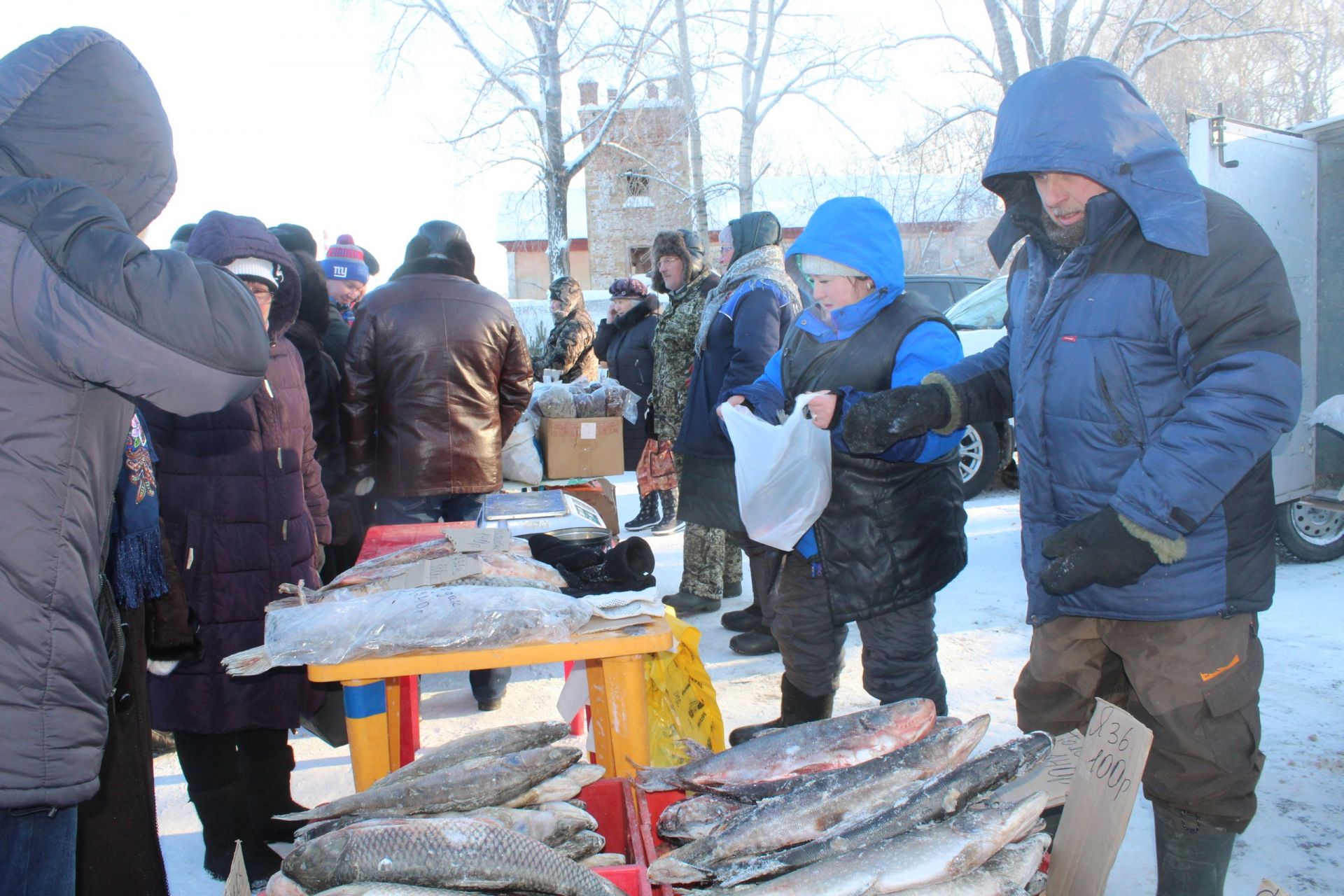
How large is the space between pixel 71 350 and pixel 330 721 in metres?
2.22

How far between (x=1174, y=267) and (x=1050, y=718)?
114cm

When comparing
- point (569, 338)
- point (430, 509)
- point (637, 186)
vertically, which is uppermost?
point (637, 186)

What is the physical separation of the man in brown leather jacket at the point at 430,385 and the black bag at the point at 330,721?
0.87m

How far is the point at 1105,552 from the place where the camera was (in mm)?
1904

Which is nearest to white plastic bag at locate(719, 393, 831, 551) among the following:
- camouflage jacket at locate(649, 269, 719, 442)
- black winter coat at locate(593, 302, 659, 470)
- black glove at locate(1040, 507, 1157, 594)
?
black glove at locate(1040, 507, 1157, 594)

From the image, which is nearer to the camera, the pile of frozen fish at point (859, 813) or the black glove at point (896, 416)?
the pile of frozen fish at point (859, 813)

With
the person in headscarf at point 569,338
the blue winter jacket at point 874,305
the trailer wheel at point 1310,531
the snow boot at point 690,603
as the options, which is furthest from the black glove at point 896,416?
the person in headscarf at point 569,338

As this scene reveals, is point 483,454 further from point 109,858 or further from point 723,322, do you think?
point 109,858

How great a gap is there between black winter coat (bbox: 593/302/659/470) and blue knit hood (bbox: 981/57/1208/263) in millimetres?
5453

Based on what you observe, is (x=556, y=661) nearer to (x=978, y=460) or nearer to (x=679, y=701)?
(x=679, y=701)

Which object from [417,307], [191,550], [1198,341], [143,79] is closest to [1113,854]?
[1198,341]

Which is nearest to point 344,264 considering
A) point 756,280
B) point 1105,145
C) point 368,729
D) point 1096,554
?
point 756,280

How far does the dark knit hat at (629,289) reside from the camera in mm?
7676

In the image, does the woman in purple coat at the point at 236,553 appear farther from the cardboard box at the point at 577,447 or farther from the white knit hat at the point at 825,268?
the cardboard box at the point at 577,447
